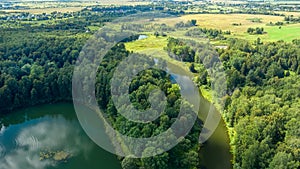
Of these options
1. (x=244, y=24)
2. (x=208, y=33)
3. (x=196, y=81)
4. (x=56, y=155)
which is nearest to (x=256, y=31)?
(x=208, y=33)

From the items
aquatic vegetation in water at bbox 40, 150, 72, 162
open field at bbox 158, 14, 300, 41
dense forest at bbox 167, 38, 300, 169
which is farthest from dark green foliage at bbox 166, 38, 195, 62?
aquatic vegetation in water at bbox 40, 150, 72, 162

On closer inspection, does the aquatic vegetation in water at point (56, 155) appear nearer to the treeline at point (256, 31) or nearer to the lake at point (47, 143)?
the lake at point (47, 143)

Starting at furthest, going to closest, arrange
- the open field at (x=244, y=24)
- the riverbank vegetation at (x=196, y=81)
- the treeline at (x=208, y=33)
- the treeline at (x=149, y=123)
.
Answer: the treeline at (x=208, y=33) < the open field at (x=244, y=24) < the riverbank vegetation at (x=196, y=81) < the treeline at (x=149, y=123)

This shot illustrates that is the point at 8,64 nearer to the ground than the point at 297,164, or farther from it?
farther from it

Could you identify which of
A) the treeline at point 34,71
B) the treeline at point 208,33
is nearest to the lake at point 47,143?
the treeline at point 34,71

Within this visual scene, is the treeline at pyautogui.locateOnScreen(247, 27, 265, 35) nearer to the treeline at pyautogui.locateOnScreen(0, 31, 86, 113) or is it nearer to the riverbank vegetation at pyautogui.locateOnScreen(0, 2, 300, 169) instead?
the riverbank vegetation at pyautogui.locateOnScreen(0, 2, 300, 169)

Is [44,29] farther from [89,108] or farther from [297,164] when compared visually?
[297,164]

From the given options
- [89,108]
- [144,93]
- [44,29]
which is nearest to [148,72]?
[144,93]
